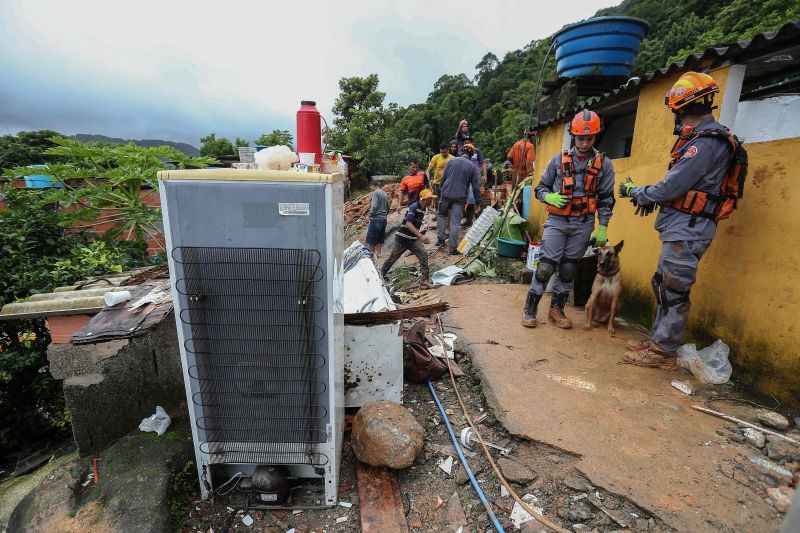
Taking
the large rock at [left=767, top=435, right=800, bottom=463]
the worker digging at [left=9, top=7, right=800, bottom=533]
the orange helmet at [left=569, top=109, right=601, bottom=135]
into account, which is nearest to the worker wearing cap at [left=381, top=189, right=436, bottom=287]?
the worker digging at [left=9, top=7, right=800, bottom=533]

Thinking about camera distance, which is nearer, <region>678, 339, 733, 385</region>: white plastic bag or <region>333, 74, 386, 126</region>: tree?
<region>678, 339, 733, 385</region>: white plastic bag

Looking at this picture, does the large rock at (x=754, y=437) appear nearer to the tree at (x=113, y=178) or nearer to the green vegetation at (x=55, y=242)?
the green vegetation at (x=55, y=242)

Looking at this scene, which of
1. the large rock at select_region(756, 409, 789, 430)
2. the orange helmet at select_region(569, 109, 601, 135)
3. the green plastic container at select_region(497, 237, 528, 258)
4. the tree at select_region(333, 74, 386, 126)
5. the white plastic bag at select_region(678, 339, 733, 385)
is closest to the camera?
the large rock at select_region(756, 409, 789, 430)

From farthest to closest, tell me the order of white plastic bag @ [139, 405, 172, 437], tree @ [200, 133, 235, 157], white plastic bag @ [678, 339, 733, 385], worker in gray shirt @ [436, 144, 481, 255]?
tree @ [200, 133, 235, 157] → worker in gray shirt @ [436, 144, 481, 255] → white plastic bag @ [678, 339, 733, 385] → white plastic bag @ [139, 405, 172, 437]

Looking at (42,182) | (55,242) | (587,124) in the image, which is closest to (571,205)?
(587,124)

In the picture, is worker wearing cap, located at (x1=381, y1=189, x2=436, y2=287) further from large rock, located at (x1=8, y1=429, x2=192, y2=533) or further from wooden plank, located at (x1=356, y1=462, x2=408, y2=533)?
large rock, located at (x1=8, y1=429, x2=192, y2=533)

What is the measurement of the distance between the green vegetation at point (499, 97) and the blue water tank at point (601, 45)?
1120 centimetres

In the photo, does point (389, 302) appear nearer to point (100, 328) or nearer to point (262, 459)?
point (262, 459)

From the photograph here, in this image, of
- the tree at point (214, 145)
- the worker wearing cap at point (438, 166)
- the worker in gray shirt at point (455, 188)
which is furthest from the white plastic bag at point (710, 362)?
the tree at point (214, 145)

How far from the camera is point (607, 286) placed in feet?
12.5

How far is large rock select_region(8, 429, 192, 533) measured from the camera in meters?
1.75

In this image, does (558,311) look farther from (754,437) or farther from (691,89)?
(691,89)

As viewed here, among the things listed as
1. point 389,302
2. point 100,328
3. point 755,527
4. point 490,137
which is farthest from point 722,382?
point 490,137

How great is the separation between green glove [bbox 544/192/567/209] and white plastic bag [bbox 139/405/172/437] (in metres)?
3.59
